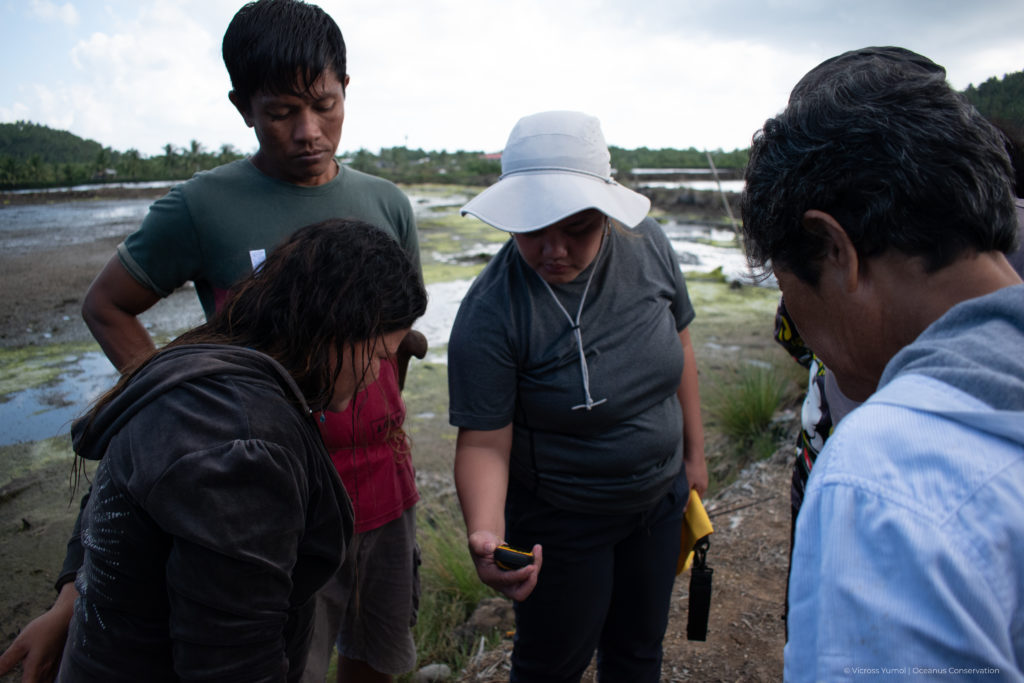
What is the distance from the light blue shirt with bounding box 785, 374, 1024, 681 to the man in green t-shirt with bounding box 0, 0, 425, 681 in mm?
1313

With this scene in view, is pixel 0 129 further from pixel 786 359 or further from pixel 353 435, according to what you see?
pixel 786 359

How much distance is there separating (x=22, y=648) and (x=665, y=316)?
1.62 meters

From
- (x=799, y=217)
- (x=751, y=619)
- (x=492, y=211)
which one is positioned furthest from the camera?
(x=751, y=619)

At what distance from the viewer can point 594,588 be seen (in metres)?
1.76

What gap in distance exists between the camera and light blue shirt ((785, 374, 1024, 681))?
0.65 meters

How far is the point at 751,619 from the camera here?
2.71 meters

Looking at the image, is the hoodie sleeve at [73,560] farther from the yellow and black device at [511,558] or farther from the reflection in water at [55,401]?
the reflection in water at [55,401]

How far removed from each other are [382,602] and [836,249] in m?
1.62

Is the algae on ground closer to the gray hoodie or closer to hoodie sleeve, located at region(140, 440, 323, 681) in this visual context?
the gray hoodie

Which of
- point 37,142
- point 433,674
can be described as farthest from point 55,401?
point 433,674

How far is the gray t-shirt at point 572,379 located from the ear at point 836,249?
2.58 ft

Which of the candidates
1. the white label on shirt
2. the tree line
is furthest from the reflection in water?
the white label on shirt

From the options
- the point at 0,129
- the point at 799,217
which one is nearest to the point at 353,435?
the point at 799,217

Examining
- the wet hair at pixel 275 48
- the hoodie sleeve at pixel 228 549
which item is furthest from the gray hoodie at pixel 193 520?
the wet hair at pixel 275 48
